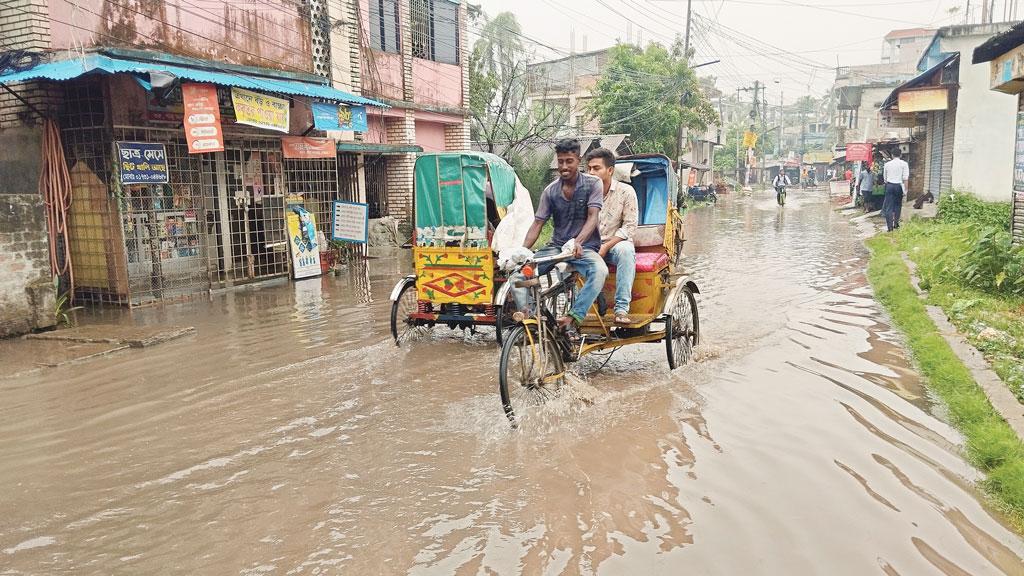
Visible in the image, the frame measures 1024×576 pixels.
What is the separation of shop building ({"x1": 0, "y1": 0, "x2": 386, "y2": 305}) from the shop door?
24mm

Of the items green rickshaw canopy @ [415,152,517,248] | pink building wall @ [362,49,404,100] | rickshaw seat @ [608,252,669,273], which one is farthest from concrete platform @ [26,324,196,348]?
pink building wall @ [362,49,404,100]

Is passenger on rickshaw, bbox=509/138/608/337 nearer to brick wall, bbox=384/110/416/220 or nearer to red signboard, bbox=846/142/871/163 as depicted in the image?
brick wall, bbox=384/110/416/220

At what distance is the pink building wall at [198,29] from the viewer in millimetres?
10602

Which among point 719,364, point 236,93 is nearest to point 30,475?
point 719,364

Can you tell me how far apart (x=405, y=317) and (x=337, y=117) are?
6.14m

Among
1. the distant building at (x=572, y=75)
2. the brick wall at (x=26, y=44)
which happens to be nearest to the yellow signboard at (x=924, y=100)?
the brick wall at (x=26, y=44)

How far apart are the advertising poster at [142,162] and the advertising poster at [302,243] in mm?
2794

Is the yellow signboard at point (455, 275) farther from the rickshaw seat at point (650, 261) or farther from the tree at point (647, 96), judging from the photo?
the tree at point (647, 96)

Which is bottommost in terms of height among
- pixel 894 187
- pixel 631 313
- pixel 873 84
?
pixel 631 313

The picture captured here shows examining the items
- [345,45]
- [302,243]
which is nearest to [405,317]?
[302,243]

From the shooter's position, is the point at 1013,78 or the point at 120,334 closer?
the point at 120,334

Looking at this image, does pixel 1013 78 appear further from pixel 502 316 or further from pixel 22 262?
pixel 22 262

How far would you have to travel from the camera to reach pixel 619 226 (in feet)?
21.6

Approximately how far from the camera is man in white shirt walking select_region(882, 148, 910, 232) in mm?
18016
